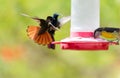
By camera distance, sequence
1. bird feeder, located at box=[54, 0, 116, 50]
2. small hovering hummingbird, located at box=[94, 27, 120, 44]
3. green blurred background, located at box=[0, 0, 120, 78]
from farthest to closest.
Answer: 1. green blurred background, located at box=[0, 0, 120, 78]
2. bird feeder, located at box=[54, 0, 116, 50]
3. small hovering hummingbird, located at box=[94, 27, 120, 44]

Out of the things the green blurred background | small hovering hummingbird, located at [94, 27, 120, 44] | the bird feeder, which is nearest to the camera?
small hovering hummingbird, located at [94, 27, 120, 44]

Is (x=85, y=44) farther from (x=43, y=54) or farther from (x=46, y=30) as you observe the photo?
(x=43, y=54)

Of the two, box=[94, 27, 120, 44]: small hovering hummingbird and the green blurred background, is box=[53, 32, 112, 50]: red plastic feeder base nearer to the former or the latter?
box=[94, 27, 120, 44]: small hovering hummingbird

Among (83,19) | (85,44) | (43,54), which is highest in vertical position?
(83,19)

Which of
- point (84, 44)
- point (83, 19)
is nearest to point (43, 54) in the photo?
point (83, 19)

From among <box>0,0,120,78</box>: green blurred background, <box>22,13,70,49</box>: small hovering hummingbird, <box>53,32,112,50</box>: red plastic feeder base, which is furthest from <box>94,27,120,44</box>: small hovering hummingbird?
<box>0,0,120,78</box>: green blurred background

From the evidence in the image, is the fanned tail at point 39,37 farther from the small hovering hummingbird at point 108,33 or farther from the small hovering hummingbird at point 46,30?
the small hovering hummingbird at point 108,33
